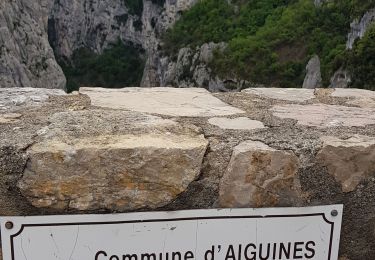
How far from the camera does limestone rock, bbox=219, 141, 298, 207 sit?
118 cm

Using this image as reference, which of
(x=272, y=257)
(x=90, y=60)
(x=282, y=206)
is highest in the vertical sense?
(x=282, y=206)

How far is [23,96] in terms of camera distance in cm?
155

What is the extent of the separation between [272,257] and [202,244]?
0.17 metres

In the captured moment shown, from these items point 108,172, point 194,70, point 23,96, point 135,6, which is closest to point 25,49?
point 194,70

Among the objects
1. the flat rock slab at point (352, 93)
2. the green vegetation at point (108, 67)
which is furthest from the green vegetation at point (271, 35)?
the flat rock slab at point (352, 93)

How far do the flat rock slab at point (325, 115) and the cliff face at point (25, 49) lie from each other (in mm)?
16980

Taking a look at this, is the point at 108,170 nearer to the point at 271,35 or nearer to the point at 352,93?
the point at 352,93

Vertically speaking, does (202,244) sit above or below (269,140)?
below

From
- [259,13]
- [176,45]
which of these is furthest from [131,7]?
[259,13]

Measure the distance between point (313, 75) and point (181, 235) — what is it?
1834 centimetres

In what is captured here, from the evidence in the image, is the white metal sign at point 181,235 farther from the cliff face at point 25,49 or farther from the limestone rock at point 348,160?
the cliff face at point 25,49

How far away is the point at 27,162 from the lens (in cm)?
110

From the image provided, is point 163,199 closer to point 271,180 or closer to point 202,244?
point 202,244

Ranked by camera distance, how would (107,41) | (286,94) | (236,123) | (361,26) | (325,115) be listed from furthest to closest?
(107,41) → (361,26) → (286,94) → (325,115) → (236,123)
